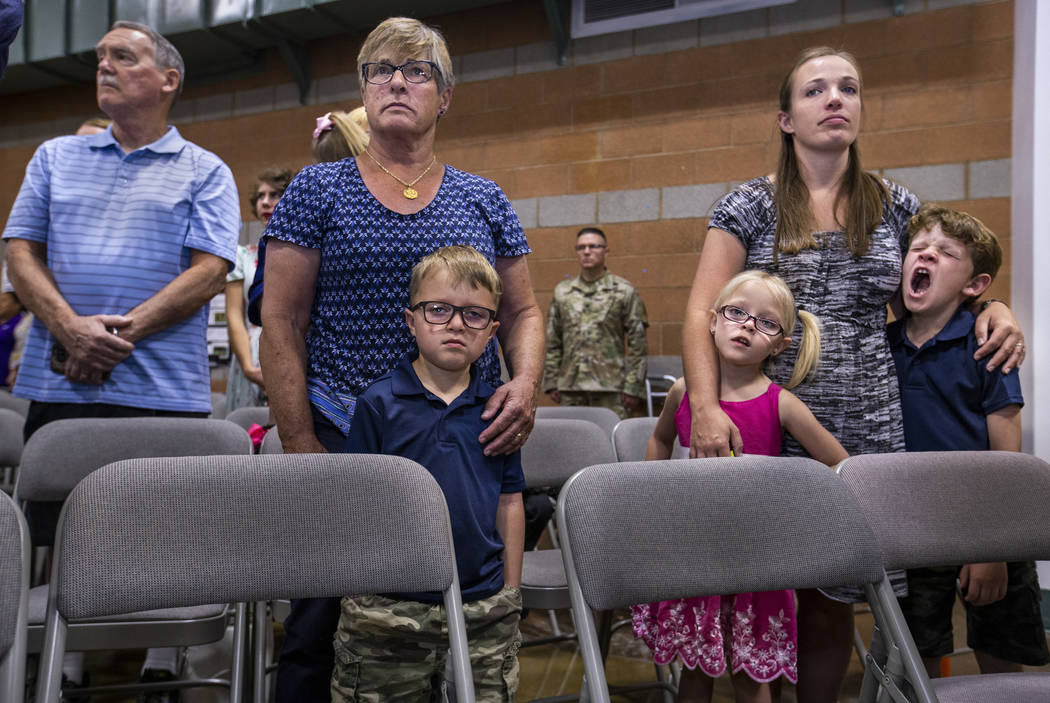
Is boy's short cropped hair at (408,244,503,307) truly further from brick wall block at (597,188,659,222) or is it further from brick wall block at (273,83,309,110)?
brick wall block at (273,83,309,110)

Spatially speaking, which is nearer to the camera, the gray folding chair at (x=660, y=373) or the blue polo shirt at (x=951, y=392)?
the blue polo shirt at (x=951, y=392)

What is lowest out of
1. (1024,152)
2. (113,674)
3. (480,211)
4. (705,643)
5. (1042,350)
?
(113,674)

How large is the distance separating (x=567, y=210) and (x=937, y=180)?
2169mm

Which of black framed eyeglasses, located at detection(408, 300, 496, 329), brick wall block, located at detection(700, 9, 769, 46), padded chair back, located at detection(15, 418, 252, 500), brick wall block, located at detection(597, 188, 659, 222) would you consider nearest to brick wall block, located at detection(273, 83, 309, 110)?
brick wall block, located at detection(597, 188, 659, 222)

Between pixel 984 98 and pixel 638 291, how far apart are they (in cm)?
214

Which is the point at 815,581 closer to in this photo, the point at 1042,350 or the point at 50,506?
the point at 50,506

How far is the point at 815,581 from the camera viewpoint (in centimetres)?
120

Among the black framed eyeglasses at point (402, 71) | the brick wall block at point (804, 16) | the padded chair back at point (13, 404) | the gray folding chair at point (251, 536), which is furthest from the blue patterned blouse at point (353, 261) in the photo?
the brick wall block at point (804, 16)

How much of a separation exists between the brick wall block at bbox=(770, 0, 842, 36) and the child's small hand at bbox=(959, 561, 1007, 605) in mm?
3906

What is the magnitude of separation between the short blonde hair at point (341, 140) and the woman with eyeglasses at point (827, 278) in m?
0.74

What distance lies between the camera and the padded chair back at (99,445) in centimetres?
172

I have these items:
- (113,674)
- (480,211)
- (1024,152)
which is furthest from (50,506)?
(1024,152)

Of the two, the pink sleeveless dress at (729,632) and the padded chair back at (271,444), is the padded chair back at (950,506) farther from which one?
the padded chair back at (271,444)

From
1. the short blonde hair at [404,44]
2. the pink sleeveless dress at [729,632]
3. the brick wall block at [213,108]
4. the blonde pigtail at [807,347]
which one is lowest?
the pink sleeveless dress at [729,632]
